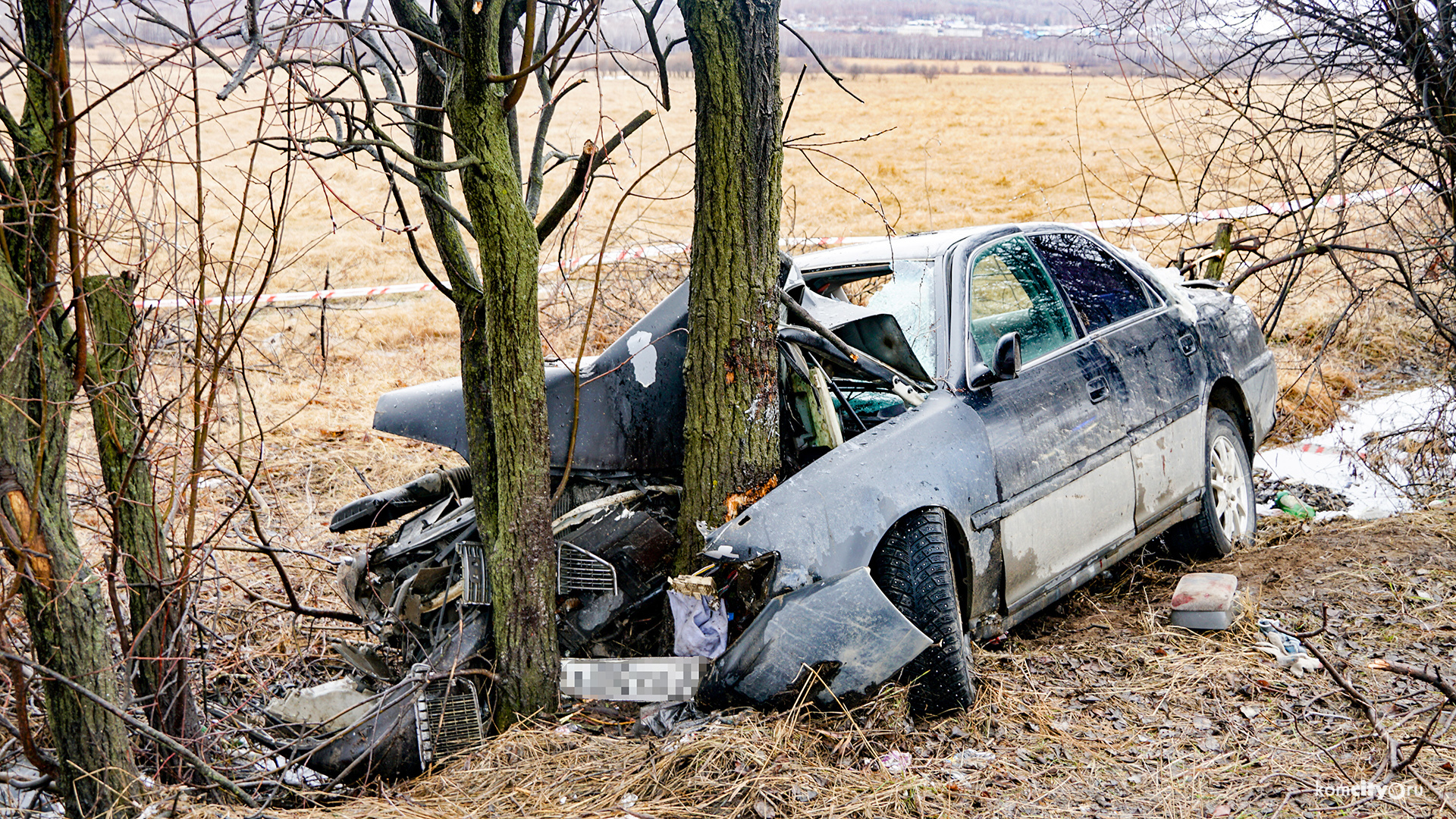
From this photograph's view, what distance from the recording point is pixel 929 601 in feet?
11.4

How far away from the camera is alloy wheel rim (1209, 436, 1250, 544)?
509cm

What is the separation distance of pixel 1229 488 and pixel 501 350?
369 centimetres

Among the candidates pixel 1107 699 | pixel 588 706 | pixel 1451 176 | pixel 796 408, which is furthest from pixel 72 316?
pixel 1451 176

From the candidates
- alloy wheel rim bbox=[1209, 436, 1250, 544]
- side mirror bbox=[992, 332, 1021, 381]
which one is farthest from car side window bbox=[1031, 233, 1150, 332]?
side mirror bbox=[992, 332, 1021, 381]

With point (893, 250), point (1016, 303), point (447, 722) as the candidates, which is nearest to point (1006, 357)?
point (1016, 303)

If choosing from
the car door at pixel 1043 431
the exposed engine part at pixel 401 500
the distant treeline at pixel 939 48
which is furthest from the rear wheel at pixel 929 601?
the distant treeline at pixel 939 48

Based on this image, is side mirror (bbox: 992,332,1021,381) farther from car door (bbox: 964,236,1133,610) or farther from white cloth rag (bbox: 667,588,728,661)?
white cloth rag (bbox: 667,588,728,661)

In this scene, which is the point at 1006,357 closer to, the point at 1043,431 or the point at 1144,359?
the point at 1043,431

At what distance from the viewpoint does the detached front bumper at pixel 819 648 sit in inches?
130

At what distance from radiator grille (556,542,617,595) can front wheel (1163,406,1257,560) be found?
283cm

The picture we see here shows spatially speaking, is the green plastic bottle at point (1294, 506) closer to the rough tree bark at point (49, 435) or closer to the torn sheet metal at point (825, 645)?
the torn sheet metal at point (825, 645)

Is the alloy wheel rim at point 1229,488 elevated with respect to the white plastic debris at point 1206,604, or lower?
elevated

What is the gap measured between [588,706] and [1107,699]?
1.85 meters

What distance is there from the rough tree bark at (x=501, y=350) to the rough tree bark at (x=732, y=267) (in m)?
0.57
